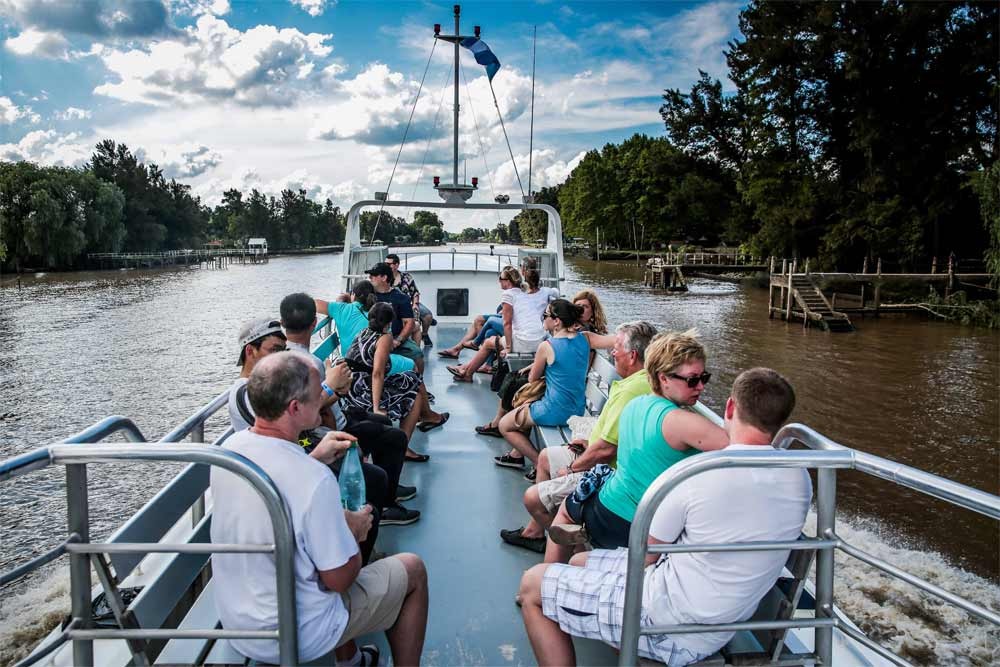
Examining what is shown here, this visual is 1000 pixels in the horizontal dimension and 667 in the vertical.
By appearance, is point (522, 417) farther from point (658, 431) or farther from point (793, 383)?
point (793, 383)

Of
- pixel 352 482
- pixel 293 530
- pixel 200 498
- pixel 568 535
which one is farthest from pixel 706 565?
pixel 200 498

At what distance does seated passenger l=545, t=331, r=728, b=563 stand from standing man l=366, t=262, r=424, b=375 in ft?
11.4

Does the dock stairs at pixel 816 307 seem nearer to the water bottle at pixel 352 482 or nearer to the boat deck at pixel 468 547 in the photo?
the boat deck at pixel 468 547

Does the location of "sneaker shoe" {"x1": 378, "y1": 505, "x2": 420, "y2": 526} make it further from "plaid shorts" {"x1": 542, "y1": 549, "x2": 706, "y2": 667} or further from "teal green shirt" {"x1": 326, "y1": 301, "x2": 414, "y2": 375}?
"plaid shorts" {"x1": 542, "y1": 549, "x2": 706, "y2": 667}

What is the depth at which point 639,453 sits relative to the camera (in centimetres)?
250

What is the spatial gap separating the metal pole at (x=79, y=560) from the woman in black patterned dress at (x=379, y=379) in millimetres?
2472

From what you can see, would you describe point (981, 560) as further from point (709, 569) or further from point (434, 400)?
point (709, 569)

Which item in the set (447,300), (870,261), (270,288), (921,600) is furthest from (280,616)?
(270,288)

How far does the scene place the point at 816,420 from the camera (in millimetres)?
14688

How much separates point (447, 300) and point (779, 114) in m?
31.9

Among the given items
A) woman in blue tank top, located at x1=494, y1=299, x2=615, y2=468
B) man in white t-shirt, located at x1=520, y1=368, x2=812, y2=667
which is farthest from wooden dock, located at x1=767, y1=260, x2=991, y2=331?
man in white t-shirt, located at x1=520, y1=368, x2=812, y2=667

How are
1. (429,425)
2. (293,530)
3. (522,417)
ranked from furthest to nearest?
(429,425)
(522,417)
(293,530)

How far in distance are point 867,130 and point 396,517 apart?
35.1 metres

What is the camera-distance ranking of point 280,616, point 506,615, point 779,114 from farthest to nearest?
1. point 779,114
2. point 506,615
3. point 280,616
